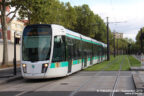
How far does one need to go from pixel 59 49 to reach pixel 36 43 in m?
1.43

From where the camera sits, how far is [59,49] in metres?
14.3

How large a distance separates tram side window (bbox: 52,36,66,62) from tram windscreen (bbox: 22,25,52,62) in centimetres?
44

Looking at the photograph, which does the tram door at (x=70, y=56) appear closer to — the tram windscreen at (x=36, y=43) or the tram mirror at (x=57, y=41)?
the tram mirror at (x=57, y=41)

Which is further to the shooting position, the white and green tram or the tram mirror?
the tram mirror

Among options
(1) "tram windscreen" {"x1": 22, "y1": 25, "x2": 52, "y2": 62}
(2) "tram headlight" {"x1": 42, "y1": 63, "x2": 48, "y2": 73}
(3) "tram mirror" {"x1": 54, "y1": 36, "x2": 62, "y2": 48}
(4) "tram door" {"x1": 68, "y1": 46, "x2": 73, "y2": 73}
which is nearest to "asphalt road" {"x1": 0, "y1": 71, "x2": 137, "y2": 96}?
(2) "tram headlight" {"x1": 42, "y1": 63, "x2": 48, "y2": 73}

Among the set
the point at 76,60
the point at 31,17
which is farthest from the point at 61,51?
the point at 31,17

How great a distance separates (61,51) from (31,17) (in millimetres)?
14526

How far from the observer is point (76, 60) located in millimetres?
18281

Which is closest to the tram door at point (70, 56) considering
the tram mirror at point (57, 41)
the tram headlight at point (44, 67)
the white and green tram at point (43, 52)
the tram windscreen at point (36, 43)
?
the white and green tram at point (43, 52)

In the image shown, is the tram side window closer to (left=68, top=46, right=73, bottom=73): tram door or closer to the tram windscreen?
the tram windscreen

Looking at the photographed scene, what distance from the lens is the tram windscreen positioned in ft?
44.3

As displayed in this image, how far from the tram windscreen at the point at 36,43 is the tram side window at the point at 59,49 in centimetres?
44

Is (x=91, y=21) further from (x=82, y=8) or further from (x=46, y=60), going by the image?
(x=46, y=60)

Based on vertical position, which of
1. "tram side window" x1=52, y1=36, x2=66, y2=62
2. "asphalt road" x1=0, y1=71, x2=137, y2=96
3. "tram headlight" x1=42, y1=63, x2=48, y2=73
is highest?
"tram side window" x1=52, y1=36, x2=66, y2=62
